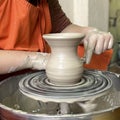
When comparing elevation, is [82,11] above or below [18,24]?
below

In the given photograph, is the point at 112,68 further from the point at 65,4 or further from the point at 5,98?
the point at 5,98

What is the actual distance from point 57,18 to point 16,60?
50 centimetres

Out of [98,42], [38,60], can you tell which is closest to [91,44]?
[98,42]

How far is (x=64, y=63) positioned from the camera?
803mm

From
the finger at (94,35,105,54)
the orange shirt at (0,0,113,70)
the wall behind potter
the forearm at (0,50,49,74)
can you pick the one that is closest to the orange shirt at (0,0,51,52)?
the orange shirt at (0,0,113,70)

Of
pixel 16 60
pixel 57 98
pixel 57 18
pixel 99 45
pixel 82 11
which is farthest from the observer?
pixel 82 11

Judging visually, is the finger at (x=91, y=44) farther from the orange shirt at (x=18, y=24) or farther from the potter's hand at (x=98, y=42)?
the orange shirt at (x=18, y=24)

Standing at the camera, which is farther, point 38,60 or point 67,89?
point 38,60

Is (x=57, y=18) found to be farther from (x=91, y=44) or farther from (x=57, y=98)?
(x=57, y=98)

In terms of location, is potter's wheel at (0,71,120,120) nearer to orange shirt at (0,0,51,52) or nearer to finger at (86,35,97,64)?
finger at (86,35,97,64)

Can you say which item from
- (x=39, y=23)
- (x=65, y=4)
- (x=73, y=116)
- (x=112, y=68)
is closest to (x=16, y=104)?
(x=73, y=116)

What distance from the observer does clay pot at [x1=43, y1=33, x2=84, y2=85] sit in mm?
795

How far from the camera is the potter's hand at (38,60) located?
3.06 ft

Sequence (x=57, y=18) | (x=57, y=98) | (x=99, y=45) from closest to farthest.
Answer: (x=57, y=98) → (x=99, y=45) → (x=57, y=18)
